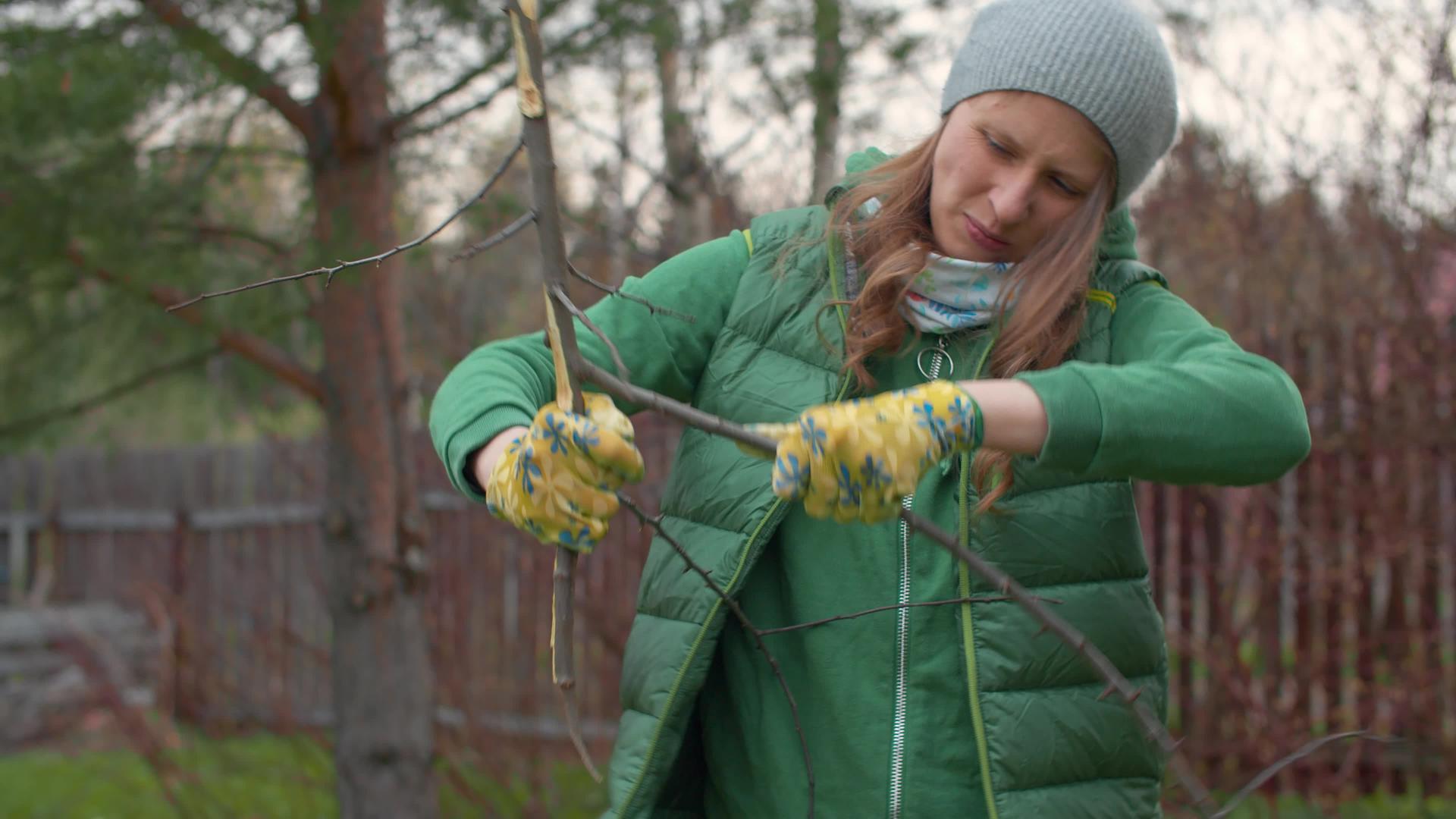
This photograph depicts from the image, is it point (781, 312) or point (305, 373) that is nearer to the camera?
point (781, 312)

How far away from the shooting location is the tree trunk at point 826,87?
3.77m

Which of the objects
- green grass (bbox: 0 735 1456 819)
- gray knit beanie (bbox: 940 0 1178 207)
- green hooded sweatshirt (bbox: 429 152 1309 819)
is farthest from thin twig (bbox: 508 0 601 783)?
green grass (bbox: 0 735 1456 819)

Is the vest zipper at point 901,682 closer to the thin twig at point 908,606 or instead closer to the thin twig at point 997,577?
the thin twig at point 908,606

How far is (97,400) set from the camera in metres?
3.57

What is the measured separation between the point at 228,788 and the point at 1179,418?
451 cm

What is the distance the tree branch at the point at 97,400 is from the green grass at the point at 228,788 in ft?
4.21

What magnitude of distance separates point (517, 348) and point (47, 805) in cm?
548

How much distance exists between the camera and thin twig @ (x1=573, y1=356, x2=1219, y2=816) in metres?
1.05

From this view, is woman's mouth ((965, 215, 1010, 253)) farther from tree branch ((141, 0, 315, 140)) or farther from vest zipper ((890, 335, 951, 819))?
tree branch ((141, 0, 315, 140))

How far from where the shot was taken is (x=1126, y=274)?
1554 millimetres

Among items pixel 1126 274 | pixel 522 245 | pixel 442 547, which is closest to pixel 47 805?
pixel 442 547

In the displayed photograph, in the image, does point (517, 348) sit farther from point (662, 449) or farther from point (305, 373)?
point (662, 449)

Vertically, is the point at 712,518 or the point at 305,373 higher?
the point at 305,373

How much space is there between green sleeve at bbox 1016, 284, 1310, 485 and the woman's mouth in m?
0.27
